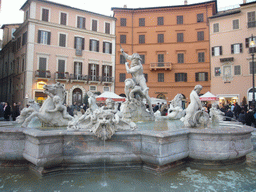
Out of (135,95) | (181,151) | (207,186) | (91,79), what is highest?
(91,79)

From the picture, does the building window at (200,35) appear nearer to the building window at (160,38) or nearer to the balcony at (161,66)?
the building window at (160,38)

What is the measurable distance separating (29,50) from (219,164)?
27390 mm

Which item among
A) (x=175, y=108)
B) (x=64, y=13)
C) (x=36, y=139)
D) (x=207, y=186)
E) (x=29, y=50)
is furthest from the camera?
(x=64, y=13)

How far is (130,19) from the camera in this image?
33.8 meters

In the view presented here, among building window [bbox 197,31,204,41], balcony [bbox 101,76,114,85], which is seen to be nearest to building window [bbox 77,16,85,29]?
balcony [bbox 101,76,114,85]

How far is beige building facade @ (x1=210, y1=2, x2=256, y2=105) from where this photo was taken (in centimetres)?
2773

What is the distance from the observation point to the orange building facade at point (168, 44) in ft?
105

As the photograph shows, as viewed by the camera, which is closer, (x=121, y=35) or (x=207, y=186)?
(x=207, y=186)

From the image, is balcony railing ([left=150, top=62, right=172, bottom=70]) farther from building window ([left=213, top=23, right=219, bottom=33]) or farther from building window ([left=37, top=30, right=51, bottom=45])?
building window ([left=37, top=30, right=51, bottom=45])

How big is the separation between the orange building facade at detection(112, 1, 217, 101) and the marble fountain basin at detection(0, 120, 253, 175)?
1108 inches

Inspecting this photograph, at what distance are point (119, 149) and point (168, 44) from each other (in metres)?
31.0

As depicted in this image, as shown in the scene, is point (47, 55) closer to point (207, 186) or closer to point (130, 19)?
point (130, 19)

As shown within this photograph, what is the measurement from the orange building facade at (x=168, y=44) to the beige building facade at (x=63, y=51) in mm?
2331

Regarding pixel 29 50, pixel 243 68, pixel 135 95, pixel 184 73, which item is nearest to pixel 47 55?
pixel 29 50
